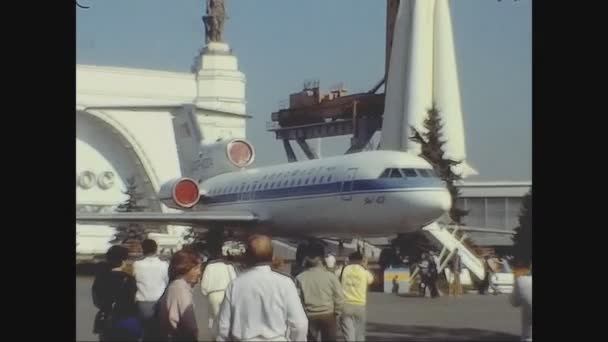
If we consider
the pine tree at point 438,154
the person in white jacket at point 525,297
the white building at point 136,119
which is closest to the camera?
the person in white jacket at point 525,297

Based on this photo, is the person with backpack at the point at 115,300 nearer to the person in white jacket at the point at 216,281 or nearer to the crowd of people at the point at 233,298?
the crowd of people at the point at 233,298

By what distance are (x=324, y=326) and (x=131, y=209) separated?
34.1 ft

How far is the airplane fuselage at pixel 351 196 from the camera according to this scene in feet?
49.2

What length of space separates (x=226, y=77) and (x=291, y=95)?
1.00 m

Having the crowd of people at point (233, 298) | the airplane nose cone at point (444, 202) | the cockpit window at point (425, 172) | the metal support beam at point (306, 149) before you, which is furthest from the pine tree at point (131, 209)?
the crowd of people at point (233, 298)

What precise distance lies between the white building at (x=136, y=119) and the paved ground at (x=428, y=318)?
2.82 metres

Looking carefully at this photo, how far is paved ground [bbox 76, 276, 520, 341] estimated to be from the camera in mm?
10039

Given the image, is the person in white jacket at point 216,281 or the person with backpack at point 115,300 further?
the person in white jacket at point 216,281

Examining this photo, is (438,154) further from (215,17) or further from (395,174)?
(215,17)

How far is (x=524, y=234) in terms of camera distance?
38.6 ft

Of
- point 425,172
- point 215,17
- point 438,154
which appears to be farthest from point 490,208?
point 215,17

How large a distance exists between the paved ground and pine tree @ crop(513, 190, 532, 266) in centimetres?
75
